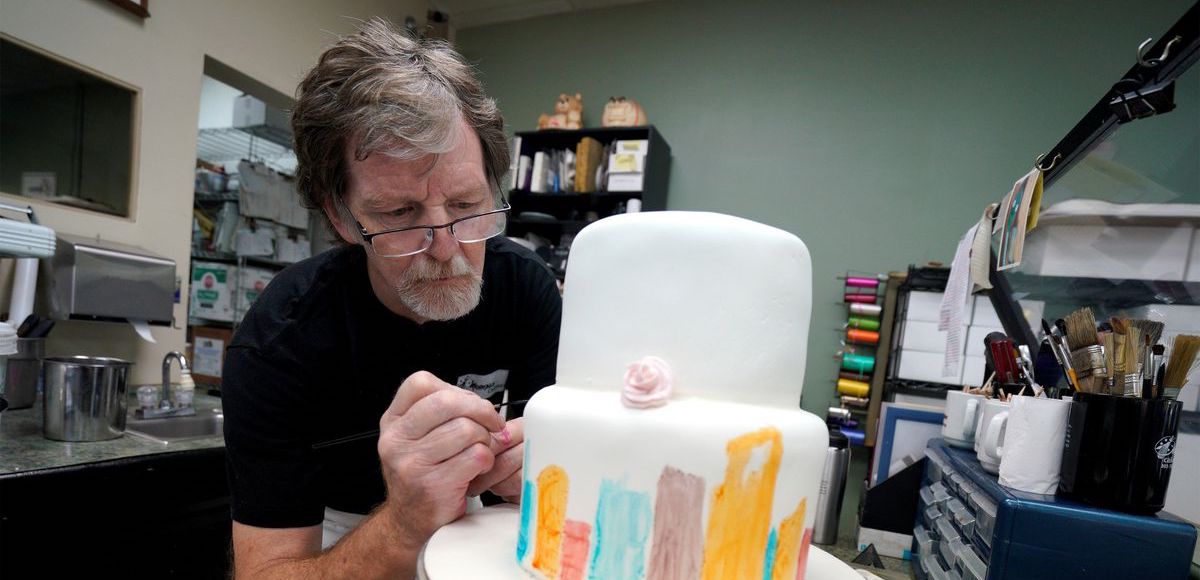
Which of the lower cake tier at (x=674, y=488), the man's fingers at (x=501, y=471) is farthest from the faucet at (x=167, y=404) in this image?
the lower cake tier at (x=674, y=488)

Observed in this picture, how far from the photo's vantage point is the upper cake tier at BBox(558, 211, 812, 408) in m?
0.64

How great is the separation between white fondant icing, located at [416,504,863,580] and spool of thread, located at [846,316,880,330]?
102 inches

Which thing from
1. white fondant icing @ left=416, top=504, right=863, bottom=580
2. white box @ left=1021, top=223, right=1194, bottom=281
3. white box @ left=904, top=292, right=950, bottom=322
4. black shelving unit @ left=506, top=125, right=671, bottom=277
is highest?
black shelving unit @ left=506, top=125, right=671, bottom=277

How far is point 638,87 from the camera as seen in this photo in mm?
4004

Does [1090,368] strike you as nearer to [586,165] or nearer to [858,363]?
[858,363]

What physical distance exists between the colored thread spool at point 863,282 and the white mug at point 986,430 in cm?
192

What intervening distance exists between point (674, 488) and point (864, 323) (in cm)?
293

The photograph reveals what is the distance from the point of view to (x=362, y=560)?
2.97 feet

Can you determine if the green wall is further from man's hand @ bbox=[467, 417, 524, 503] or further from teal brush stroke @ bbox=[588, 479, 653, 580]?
teal brush stroke @ bbox=[588, 479, 653, 580]

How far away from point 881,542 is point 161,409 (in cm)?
271

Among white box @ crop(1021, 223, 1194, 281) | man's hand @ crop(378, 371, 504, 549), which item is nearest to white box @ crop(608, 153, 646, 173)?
white box @ crop(1021, 223, 1194, 281)

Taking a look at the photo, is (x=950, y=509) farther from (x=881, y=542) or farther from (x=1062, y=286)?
(x=1062, y=286)

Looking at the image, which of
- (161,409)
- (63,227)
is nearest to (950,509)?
(161,409)

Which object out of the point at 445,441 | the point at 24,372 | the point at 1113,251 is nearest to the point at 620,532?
the point at 445,441
